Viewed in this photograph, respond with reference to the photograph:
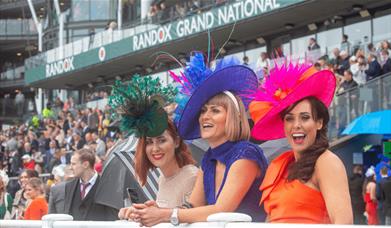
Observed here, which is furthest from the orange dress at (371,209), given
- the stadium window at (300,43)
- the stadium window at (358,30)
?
the stadium window at (300,43)

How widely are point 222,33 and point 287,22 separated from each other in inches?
78.6

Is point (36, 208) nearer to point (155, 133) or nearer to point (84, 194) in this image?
point (84, 194)

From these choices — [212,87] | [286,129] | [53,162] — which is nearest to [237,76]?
[212,87]

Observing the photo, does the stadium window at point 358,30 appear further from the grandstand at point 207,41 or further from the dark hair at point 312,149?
the dark hair at point 312,149

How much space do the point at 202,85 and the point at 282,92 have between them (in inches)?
19.6

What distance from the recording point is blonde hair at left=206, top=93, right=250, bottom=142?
4.72m

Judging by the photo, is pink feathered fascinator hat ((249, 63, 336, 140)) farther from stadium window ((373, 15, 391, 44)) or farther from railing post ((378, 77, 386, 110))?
stadium window ((373, 15, 391, 44))

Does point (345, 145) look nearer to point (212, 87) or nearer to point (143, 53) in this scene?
point (212, 87)

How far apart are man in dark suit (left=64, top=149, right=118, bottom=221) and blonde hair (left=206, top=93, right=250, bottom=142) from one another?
2.96 metres

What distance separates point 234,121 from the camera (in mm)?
4738

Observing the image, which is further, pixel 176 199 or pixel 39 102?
pixel 39 102

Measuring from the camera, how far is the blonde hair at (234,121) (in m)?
4.72

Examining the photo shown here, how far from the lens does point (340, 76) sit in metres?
17.0

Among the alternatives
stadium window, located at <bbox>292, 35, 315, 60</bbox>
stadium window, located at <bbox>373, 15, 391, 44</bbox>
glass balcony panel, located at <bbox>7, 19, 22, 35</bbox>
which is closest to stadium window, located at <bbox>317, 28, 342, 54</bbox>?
stadium window, located at <bbox>292, 35, 315, 60</bbox>
